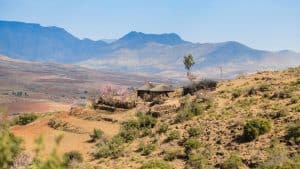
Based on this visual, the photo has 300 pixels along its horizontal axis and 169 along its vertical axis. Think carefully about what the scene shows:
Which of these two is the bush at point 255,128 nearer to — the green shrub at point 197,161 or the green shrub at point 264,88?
the green shrub at point 197,161

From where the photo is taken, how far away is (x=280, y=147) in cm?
3584

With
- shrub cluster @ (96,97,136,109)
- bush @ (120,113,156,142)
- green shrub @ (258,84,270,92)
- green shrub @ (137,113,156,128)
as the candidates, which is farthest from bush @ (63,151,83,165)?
green shrub @ (258,84,270,92)

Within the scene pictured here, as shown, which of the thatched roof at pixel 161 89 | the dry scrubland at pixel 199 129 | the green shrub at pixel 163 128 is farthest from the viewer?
the thatched roof at pixel 161 89

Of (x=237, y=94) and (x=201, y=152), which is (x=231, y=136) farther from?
(x=237, y=94)

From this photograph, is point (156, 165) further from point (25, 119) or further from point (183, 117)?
point (25, 119)

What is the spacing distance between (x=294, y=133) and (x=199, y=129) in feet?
30.6

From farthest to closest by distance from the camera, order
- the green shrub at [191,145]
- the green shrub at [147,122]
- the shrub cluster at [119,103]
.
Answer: the shrub cluster at [119,103] → the green shrub at [147,122] → the green shrub at [191,145]

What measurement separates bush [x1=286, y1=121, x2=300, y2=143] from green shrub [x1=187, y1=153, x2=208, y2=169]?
246 inches

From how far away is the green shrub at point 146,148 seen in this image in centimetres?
4286

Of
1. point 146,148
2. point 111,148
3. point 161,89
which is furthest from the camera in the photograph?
point 161,89

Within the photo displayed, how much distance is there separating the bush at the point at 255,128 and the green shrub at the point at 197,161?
3.92 metres

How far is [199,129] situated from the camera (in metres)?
43.9

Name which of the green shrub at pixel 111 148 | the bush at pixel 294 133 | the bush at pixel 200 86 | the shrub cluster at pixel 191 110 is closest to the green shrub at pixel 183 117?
the shrub cluster at pixel 191 110

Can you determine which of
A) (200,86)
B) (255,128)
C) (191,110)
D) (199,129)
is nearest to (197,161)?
(255,128)
